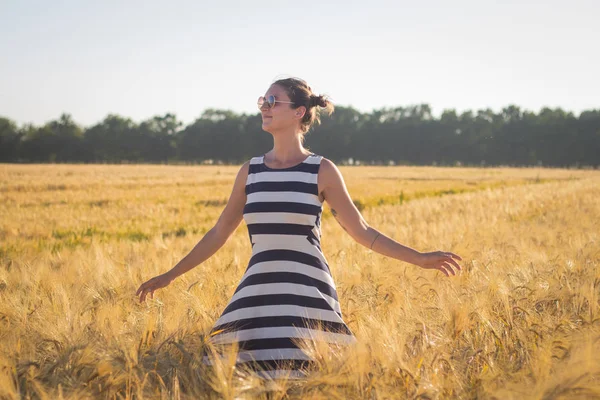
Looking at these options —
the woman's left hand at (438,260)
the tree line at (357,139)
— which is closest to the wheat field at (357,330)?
the woman's left hand at (438,260)

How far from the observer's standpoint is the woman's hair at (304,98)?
2.53 metres

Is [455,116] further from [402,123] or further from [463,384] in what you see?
[463,384]

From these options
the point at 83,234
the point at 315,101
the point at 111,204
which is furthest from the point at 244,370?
the point at 111,204

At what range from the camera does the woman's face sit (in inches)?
99.0

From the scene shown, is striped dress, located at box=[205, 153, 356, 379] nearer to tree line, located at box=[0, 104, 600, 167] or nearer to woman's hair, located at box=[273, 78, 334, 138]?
woman's hair, located at box=[273, 78, 334, 138]

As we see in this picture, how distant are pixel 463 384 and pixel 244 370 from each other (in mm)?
818

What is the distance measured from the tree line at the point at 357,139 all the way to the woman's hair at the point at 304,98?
7765 centimetres

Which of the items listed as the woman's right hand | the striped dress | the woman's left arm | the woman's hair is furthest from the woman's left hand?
the woman's right hand

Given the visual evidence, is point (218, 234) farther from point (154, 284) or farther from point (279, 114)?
point (279, 114)

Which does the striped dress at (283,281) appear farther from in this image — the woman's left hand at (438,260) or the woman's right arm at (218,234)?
the woman's left hand at (438,260)

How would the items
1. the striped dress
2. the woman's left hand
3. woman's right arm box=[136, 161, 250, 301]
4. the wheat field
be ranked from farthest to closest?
woman's right arm box=[136, 161, 250, 301] < the woman's left hand < the striped dress < the wheat field

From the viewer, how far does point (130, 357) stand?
1893 millimetres

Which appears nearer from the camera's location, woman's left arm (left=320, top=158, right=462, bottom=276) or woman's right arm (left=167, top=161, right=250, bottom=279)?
woman's left arm (left=320, top=158, right=462, bottom=276)

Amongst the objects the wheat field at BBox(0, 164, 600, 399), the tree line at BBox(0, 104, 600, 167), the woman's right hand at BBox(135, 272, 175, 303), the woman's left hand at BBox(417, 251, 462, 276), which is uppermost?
the tree line at BBox(0, 104, 600, 167)
